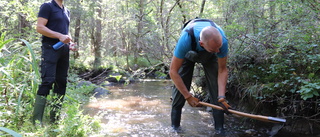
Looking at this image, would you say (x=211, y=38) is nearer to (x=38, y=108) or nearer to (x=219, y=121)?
(x=219, y=121)

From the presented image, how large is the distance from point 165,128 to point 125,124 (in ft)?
2.29

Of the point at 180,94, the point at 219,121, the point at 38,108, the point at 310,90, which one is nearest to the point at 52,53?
the point at 38,108

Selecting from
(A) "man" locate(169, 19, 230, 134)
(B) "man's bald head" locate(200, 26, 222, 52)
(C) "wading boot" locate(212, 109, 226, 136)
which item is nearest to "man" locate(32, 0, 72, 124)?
(A) "man" locate(169, 19, 230, 134)

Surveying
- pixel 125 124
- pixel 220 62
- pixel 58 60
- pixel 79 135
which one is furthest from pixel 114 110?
pixel 220 62

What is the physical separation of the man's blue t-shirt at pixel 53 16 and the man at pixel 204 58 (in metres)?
1.50

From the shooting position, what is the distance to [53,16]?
2.80m

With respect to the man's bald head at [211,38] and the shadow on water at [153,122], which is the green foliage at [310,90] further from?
the man's bald head at [211,38]

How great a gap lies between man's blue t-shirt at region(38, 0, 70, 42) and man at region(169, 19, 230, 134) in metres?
1.50

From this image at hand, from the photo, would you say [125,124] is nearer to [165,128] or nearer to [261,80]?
[165,128]

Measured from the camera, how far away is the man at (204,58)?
257 cm

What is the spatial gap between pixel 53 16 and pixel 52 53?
18.7 inches

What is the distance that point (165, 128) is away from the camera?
3605 millimetres

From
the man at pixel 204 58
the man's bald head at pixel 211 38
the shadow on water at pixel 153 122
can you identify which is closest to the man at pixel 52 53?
the shadow on water at pixel 153 122

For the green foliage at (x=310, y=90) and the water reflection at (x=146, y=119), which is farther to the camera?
the water reflection at (x=146, y=119)
